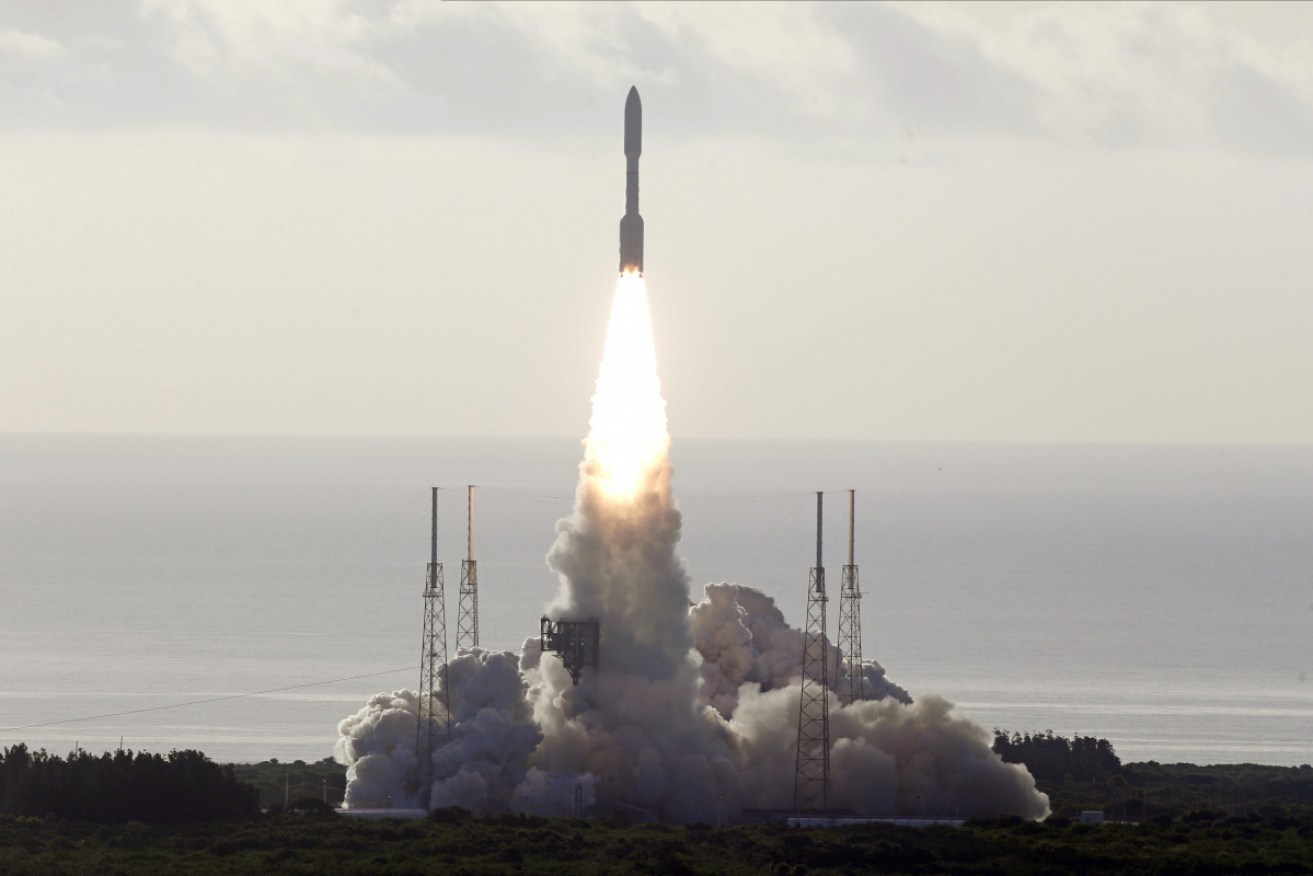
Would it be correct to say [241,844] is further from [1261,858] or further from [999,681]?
[999,681]

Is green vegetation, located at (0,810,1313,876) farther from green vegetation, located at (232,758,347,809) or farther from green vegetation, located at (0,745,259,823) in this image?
green vegetation, located at (232,758,347,809)

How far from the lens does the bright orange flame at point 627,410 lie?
8994 cm

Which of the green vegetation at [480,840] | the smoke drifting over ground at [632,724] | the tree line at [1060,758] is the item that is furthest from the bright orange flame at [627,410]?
the tree line at [1060,758]

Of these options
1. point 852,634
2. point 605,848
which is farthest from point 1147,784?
point 605,848

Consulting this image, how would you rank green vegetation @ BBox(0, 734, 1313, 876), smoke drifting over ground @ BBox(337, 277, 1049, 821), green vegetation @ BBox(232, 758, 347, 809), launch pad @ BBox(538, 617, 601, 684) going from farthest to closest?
green vegetation @ BBox(232, 758, 347, 809) → launch pad @ BBox(538, 617, 601, 684) → smoke drifting over ground @ BBox(337, 277, 1049, 821) → green vegetation @ BBox(0, 734, 1313, 876)

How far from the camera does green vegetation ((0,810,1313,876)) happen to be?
76750 mm

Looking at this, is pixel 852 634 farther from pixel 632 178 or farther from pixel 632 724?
pixel 632 178

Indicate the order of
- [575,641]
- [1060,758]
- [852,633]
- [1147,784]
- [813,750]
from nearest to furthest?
[575,641], [813,750], [852,633], [1147,784], [1060,758]

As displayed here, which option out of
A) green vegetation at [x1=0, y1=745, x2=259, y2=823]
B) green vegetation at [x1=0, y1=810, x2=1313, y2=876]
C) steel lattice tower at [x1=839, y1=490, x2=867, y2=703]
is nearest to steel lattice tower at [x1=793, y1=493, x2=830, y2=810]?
steel lattice tower at [x1=839, y1=490, x2=867, y2=703]

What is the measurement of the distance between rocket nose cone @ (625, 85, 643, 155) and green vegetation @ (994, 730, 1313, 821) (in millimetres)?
28518

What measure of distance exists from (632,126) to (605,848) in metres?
24.5

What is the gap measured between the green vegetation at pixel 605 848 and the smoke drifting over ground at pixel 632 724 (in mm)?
2851

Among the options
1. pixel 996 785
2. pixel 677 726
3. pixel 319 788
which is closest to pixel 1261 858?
pixel 996 785

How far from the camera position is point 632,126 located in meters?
87.5
